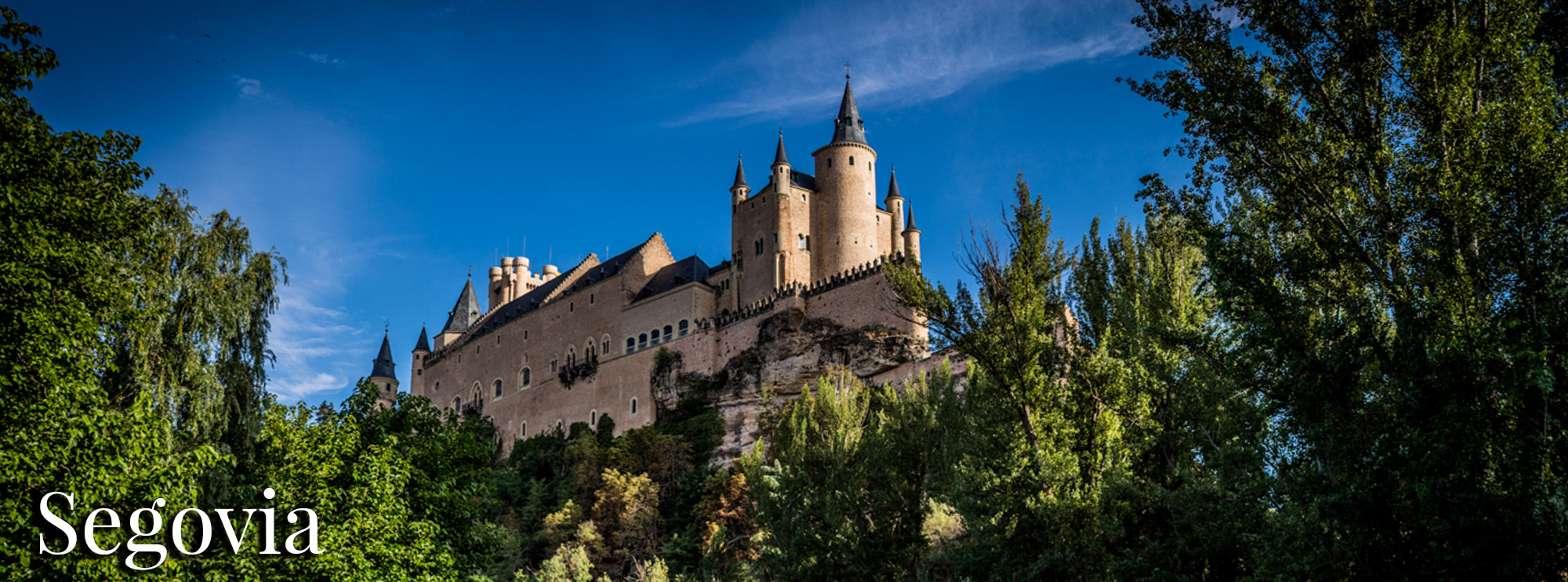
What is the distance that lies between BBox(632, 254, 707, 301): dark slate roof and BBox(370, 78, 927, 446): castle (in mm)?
111

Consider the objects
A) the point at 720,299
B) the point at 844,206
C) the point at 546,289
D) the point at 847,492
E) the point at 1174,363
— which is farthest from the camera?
the point at 546,289

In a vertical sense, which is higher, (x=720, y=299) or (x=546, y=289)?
(x=546, y=289)

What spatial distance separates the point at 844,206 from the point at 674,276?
12.9m

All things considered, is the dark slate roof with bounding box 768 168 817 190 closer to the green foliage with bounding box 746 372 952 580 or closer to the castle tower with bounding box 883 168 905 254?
the castle tower with bounding box 883 168 905 254

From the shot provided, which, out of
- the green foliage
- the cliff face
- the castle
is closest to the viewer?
the green foliage

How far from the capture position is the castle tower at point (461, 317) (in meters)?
85.6

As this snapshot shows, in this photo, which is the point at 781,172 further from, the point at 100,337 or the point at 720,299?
the point at 100,337

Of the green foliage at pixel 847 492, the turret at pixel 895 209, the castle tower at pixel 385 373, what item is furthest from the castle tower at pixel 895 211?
the castle tower at pixel 385 373

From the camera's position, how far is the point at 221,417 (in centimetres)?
1891

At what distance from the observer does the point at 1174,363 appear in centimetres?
2028

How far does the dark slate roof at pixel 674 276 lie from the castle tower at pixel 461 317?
22.6 m

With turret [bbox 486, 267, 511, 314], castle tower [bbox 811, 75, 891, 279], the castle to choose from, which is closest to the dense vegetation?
the castle

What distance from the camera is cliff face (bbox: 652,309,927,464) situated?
5134 centimetres

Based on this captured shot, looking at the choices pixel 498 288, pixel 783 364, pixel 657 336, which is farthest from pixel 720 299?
pixel 498 288
